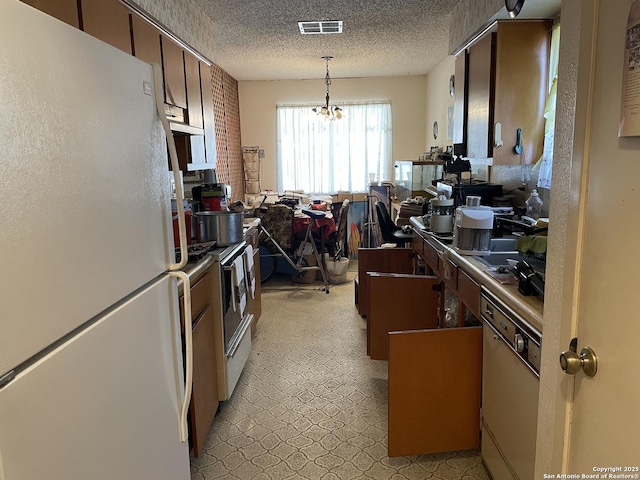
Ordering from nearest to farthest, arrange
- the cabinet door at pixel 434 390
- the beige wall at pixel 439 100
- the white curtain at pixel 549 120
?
the cabinet door at pixel 434 390 → the white curtain at pixel 549 120 → the beige wall at pixel 439 100

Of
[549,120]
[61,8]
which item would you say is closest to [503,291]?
[549,120]

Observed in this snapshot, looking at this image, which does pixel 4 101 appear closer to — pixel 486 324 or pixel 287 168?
pixel 486 324

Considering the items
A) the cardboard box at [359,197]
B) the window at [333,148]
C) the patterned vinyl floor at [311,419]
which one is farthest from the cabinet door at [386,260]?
the window at [333,148]

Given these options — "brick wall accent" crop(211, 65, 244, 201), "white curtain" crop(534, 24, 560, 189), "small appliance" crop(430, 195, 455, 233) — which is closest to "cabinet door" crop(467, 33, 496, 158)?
"white curtain" crop(534, 24, 560, 189)

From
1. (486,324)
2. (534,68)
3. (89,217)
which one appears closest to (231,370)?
(486,324)

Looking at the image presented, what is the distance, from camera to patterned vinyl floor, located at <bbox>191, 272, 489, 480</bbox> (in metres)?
1.99

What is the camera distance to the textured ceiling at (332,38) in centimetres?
342

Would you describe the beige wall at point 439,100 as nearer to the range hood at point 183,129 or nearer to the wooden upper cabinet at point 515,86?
the wooden upper cabinet at point 515,86

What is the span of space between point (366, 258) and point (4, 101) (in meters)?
2.86

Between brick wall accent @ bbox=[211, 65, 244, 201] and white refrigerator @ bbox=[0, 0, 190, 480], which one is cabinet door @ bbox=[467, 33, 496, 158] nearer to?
white refrigerator @ bbox=[0, 0, 190, 480]

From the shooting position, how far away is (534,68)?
2.72 meters

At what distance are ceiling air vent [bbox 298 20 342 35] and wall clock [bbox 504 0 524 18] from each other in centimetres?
168

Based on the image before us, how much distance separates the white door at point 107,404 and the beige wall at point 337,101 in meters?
5.63

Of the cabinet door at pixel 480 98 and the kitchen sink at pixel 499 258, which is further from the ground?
the cabinet door at pixel 480 98
